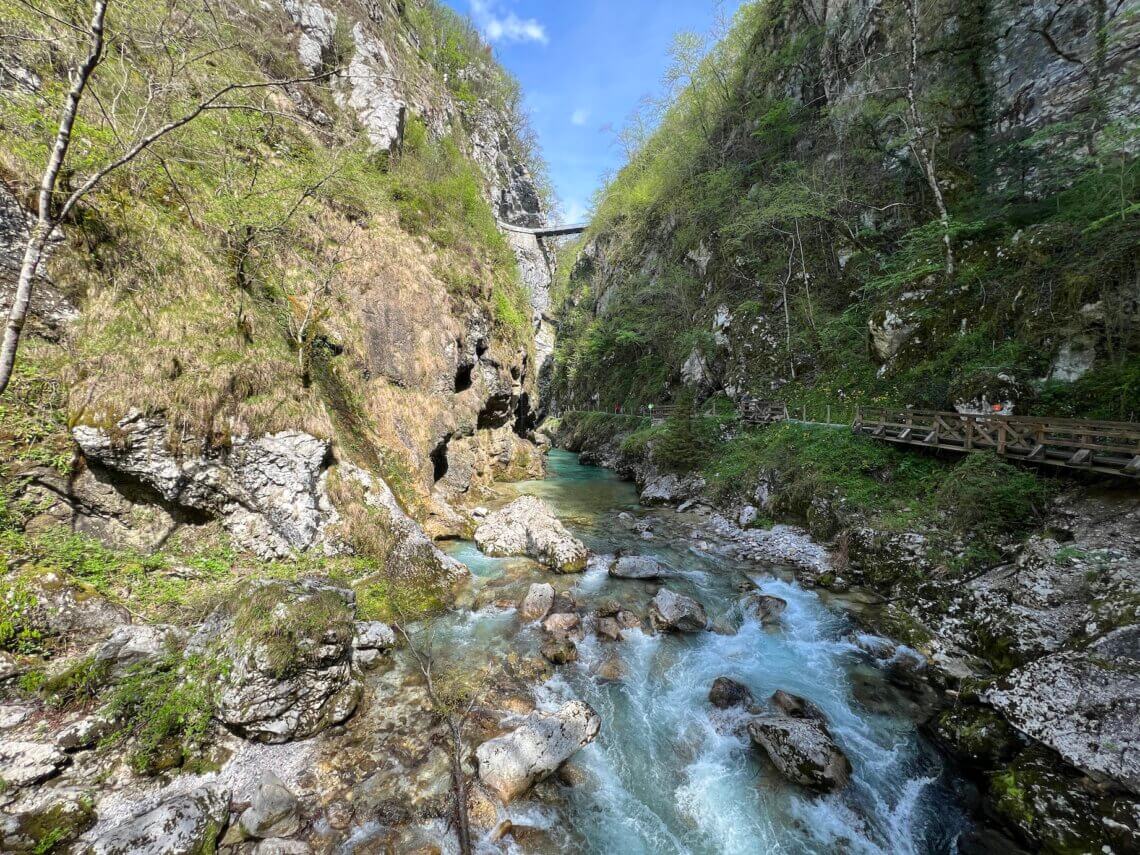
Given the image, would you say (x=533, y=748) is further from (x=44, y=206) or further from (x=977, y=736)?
(x=44, y=206)

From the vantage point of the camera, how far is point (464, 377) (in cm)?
1585

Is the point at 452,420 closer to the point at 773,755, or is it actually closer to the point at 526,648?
the point at 526,648

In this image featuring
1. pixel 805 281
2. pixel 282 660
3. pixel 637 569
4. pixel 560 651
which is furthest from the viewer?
pixel 805 281

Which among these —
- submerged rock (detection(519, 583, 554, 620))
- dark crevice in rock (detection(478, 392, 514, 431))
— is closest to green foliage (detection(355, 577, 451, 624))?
submerged rock (detection(519, 583, 554, 620))

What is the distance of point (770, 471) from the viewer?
14.8m

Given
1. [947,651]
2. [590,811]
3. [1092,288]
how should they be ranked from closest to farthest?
[590,811] → [947,651] → [1092,288]

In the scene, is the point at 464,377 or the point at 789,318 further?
the point at 789,318

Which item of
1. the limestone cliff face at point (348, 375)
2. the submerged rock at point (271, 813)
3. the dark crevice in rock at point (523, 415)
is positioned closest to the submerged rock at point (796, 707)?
the submerged rock at point (271, 813)

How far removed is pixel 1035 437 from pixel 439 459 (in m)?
15.8

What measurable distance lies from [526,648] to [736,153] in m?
33.5

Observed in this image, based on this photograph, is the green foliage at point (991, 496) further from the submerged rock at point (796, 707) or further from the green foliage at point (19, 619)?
the green foliage at point (19, 619)

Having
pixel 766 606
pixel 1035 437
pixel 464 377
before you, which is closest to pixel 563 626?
pixel 766 606

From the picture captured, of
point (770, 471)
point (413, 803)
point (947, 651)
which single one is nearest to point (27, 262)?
point (413, 803)

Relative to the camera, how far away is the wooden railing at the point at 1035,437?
291 inches
